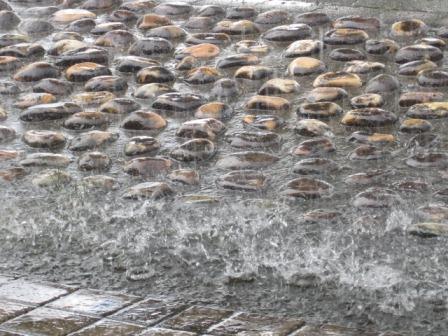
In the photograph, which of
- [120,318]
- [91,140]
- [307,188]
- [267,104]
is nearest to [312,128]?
[267,104]

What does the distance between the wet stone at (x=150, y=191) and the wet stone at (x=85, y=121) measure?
3.28ft

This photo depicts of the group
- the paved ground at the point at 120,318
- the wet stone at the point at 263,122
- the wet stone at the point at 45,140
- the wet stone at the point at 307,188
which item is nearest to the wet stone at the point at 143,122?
the wet stone at the point at 45,140

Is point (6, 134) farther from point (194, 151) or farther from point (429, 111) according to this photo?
point (429, 111)

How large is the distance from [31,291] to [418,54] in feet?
11.3

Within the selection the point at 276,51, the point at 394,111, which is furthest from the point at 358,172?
the point at 276,51

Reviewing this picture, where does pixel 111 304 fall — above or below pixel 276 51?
below

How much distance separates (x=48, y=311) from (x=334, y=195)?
1583mm

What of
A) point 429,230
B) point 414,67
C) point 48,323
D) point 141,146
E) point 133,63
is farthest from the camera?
point 133,63

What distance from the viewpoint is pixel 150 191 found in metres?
5.20

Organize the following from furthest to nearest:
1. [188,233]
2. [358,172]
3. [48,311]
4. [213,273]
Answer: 1. [358,172]
2. [188,233]
3. [213,273]
4. [48,311]

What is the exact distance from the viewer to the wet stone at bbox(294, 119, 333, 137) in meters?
5.83

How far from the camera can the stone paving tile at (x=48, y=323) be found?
397 cm

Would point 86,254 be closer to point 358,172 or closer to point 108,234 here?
point 108,234

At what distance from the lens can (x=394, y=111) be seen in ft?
20.0
